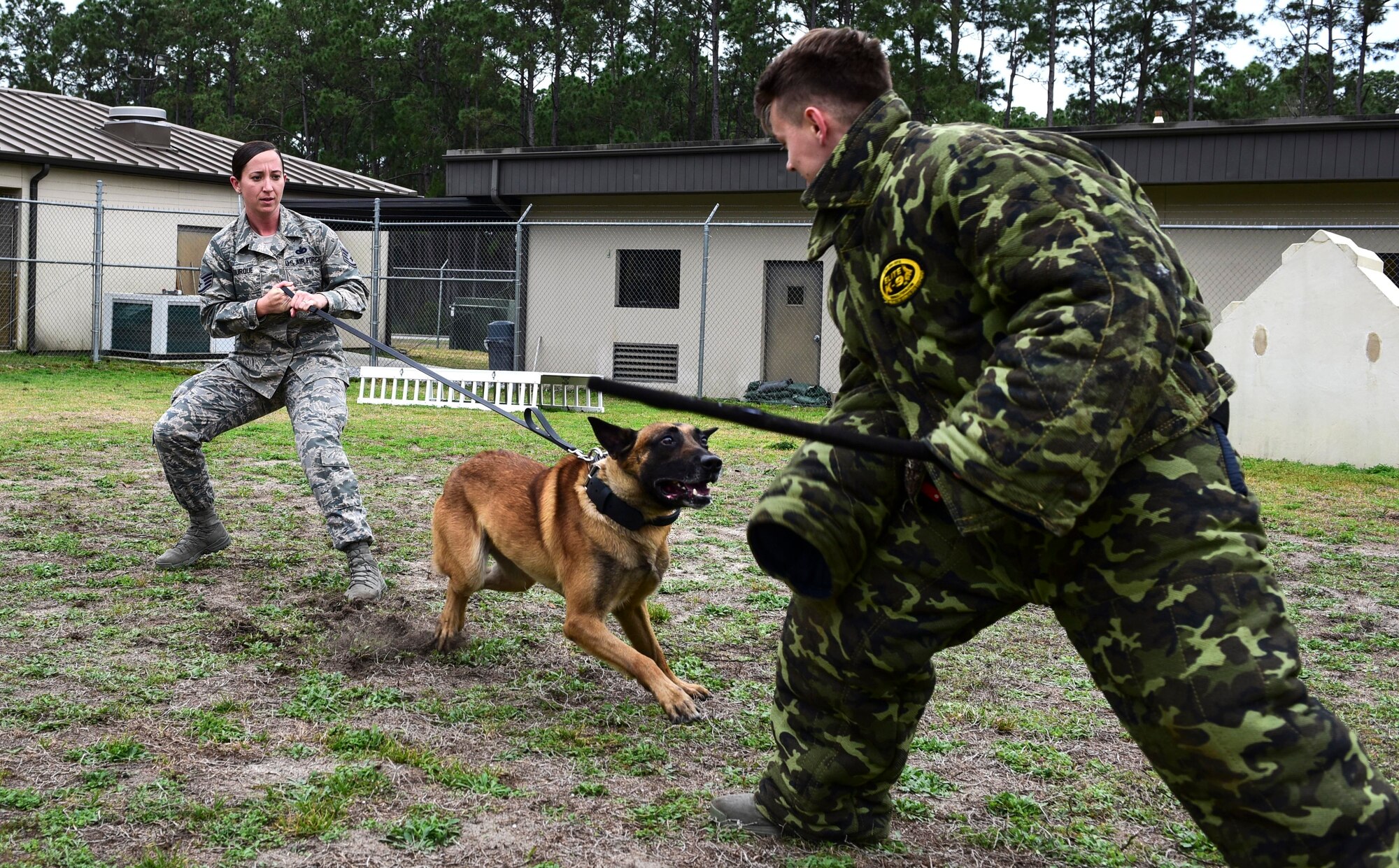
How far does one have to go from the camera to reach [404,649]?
4.67m

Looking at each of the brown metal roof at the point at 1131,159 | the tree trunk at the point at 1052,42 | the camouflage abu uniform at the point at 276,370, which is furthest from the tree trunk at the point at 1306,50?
the camouflage abu uniform at the point at 276,370

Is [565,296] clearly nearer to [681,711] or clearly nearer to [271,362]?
[271,362]

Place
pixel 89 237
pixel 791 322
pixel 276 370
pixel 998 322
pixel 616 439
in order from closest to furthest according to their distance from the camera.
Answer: pixel 998 322
pixel 616 439
pixel 276 370
pixel 791 322
pixel 89 237

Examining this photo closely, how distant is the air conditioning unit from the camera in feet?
63.6

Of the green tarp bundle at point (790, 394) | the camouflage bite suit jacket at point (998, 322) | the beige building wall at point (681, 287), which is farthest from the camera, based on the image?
the beige building wall at point (681, 287)

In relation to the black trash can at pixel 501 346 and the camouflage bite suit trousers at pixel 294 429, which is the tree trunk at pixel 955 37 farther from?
the camouflage bite suit trousers at pixel 294 429

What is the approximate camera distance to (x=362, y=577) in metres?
5.28

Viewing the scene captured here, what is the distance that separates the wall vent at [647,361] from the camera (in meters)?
19.2

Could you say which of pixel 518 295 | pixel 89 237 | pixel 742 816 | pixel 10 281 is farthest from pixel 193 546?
pixel 89 237

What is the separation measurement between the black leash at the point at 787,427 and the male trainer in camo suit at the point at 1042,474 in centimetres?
6

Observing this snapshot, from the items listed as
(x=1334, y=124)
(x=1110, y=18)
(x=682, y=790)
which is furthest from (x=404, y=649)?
(x=1110, y=18)

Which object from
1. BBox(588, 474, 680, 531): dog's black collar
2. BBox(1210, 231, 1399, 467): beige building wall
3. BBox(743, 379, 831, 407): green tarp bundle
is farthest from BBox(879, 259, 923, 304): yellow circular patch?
BBox(743, 379, 831, 407): green tarp bundle

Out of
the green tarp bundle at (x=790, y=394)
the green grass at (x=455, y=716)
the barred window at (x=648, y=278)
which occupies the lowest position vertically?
the green grass at (x=455, y=716)

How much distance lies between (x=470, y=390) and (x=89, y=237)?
1031 centimetres
